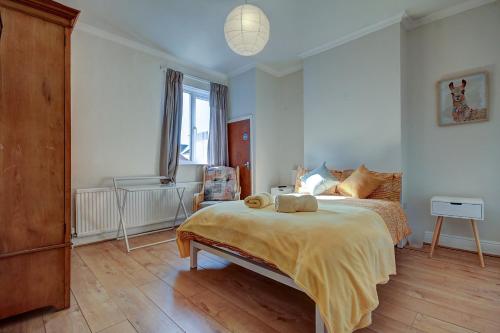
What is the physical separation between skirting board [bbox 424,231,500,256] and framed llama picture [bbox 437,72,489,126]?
132 centimetres

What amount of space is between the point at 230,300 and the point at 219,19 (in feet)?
9.97

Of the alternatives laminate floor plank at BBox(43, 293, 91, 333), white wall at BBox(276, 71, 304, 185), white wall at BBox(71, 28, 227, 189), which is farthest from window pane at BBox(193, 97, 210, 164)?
laminate floor plank at BBox(43, 293, 91, 333)

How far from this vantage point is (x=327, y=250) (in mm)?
1258

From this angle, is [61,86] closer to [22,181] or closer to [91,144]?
[22,181]

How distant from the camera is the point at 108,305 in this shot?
1.64 m

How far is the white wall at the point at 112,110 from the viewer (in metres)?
A: 2.96

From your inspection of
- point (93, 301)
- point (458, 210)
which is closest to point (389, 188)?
point (458, 210)

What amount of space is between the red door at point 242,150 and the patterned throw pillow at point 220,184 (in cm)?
30

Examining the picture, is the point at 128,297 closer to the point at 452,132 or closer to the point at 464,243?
the point at 464,243

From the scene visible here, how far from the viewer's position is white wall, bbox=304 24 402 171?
9.76 feet

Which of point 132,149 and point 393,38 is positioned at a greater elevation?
point 393,38

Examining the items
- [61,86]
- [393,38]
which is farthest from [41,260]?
[393,38]

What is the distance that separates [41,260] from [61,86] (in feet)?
3.74

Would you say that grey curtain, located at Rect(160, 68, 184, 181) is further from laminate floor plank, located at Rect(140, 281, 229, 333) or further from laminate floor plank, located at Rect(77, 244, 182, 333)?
laminate floor plank, located at Rect(140, 281, 229, 333)
